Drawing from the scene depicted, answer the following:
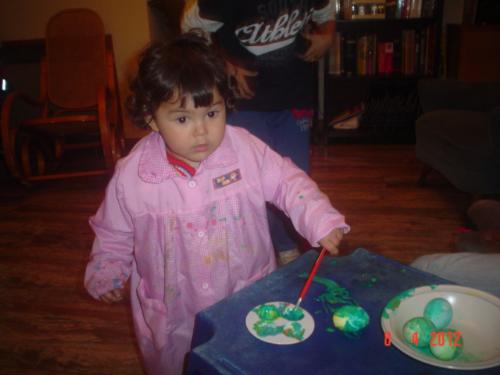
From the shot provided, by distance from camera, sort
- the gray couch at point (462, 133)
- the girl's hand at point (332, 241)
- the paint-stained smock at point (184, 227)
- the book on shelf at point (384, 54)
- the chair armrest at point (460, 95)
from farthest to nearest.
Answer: the book on shelf at point (384, 54) → the chair armrest at point (460, 95) → the gray couch at point (462, 133) → the paint-stained smock at point (184, 227) → the girl's hand at point (332, 241)

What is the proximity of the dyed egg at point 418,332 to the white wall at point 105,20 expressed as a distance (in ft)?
10.2

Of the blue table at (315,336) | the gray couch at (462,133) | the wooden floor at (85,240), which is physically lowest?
the wooden floor at (85,240)

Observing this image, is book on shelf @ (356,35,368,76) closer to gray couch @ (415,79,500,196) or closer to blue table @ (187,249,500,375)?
gray couch @ (415,79,500,196)

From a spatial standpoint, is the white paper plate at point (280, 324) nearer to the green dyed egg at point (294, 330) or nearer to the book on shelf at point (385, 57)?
the green dyed egg at point (294, 330)

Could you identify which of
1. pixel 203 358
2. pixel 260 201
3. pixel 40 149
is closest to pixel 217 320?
pixel 203 358

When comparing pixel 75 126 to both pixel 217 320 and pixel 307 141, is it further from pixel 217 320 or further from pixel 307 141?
pixel 217 320

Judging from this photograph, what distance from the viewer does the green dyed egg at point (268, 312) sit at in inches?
29.7

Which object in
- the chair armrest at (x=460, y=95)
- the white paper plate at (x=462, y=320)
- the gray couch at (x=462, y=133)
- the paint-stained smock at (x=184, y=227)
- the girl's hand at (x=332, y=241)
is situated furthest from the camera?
the chair armrest at (x=460, y=95)

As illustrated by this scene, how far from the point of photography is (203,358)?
27.1 inches

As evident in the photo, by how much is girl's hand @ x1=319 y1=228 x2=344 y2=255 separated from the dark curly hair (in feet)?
1.12

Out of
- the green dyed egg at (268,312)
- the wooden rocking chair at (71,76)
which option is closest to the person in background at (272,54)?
the green dyed egg at (268,312)

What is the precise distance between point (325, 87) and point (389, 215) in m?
1.46
